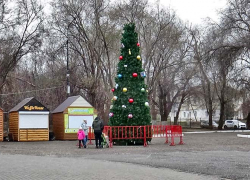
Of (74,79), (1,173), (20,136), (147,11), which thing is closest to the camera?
(1,173)

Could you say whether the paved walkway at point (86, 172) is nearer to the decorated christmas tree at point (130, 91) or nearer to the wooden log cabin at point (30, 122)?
the decorated christmas tree at point (130, 91)

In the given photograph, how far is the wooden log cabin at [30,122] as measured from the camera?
29.2 metres

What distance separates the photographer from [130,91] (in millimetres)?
22734

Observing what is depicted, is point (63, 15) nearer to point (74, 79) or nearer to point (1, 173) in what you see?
point (74, 79)

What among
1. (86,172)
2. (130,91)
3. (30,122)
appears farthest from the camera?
(30,122)

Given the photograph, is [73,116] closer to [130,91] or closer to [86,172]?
[130,91]

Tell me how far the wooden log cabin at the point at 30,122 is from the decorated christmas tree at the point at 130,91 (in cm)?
898

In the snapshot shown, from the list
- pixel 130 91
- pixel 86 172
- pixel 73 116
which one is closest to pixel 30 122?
pixel 73 116

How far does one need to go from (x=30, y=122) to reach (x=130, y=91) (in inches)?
402

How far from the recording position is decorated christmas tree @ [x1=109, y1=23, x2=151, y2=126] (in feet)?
73.3

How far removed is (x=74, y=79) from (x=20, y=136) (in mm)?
15015

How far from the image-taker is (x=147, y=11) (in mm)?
39938

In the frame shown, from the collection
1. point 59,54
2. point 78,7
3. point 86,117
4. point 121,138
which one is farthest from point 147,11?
point 121,138

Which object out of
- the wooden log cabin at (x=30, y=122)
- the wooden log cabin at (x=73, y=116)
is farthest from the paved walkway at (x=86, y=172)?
the wooden log cabin at (x=73, y=116)
